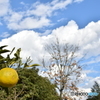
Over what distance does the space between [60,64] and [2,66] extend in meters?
16.9

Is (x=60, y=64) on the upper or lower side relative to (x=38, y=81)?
upper

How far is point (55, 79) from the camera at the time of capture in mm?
17438

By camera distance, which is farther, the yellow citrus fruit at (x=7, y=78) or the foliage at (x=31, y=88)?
the foliage at (x=31, y=88)

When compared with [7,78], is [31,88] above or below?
above

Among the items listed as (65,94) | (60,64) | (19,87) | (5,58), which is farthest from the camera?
(60,64)

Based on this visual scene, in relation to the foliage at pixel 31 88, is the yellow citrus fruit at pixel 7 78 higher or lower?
lower

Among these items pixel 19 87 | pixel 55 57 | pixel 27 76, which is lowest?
pixel 19 87

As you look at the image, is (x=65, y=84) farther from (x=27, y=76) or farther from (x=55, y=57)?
(x=27, y=76)

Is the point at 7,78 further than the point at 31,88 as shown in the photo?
No

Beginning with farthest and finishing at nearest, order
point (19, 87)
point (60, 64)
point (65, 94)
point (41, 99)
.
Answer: point (60, 64) → point (65, 94) → point (41, 99) → point (19, 87)

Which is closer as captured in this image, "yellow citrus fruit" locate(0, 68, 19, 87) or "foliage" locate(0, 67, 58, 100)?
"yellow citrus fruit" locate(0, 68, 19, 87)

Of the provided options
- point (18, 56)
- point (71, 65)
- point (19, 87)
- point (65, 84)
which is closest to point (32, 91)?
point (19, 87)

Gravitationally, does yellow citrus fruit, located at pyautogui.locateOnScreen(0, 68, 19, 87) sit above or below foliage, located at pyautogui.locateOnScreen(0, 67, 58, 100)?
below

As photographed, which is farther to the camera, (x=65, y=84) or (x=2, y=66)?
(x=65, y=84)
